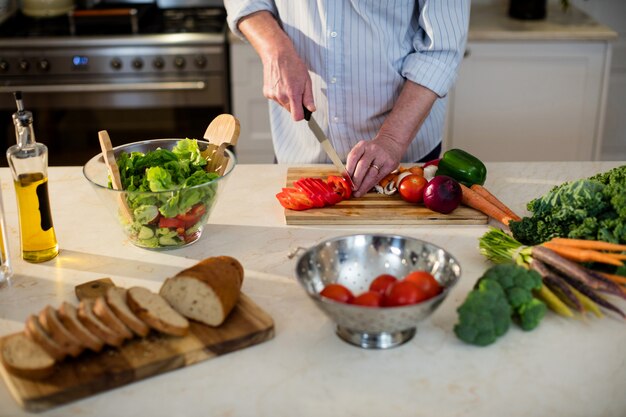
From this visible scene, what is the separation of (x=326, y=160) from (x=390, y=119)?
33 cm

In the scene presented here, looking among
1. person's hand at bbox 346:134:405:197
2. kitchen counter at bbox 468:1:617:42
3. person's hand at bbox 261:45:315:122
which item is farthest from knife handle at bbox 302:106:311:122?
kitchen counter at bbox 468:1:617:42

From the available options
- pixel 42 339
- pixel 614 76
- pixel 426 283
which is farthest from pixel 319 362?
pixel 614 76

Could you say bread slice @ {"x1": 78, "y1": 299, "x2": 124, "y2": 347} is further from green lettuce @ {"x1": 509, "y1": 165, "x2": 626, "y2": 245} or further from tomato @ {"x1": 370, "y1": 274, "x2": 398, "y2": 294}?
green lettuce @ {"x1": 509, "y1": 165, "x2": 626, "y2": 245}

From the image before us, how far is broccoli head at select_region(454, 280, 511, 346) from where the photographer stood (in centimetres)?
129

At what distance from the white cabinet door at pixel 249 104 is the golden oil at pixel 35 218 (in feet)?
5.90

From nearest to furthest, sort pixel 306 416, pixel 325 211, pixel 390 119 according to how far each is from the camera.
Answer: pixel 306 416 → pixel 325 211 → pixel 390 119

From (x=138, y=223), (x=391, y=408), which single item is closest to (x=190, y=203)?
(x=138, y=223)

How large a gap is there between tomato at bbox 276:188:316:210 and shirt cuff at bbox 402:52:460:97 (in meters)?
0.48

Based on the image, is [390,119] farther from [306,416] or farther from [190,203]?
[306,416]

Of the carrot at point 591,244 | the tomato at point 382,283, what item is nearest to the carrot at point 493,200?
the carrot at point 591,244

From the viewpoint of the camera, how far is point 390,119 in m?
2.00

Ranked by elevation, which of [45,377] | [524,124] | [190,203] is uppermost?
[190,203]

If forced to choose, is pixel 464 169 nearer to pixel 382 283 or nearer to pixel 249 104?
pixel 382 283

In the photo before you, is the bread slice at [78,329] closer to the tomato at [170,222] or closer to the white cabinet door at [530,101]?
the tomato at [170,222]
